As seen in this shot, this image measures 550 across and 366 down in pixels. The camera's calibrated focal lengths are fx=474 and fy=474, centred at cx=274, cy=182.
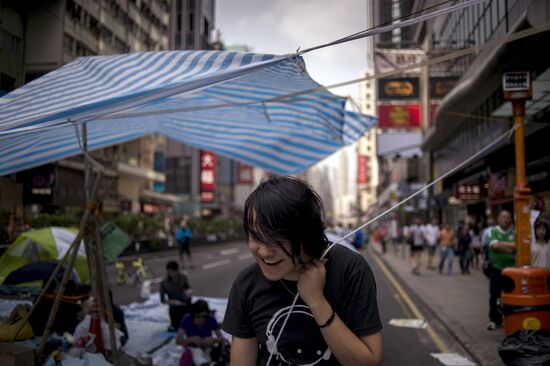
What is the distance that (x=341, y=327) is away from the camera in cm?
165

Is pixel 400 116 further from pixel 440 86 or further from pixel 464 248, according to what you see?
pixel 464 248

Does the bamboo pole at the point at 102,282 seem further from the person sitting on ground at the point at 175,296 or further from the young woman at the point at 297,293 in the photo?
the young woman at the point at 297,293

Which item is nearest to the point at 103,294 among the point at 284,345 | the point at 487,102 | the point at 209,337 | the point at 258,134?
the point at 209,337

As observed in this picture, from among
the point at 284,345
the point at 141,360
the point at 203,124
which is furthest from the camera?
the point at 203,124

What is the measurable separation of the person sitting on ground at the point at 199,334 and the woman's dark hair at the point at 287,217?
4362mm

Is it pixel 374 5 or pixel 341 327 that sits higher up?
pixel 374 5

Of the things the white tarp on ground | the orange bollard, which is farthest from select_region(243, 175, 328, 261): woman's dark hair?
the white tarp on ground

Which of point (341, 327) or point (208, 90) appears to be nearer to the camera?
point (341, 327)

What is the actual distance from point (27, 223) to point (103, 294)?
181cm

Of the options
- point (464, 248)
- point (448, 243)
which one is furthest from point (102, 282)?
point (464, 248)

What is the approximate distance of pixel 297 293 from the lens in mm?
1761

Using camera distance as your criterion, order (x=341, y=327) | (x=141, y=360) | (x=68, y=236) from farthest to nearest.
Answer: (x=68, y=236)
(x=141, y=360)
(x=341, y=327)

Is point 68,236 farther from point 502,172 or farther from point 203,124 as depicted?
point 502,172

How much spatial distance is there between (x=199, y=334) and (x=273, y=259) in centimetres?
460
